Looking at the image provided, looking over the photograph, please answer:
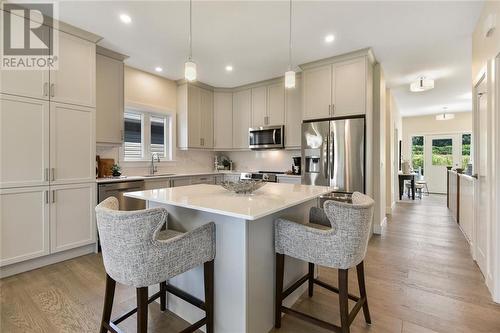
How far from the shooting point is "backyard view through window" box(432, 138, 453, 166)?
27.1 feet

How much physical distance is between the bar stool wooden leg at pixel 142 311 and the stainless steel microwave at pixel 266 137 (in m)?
3.68

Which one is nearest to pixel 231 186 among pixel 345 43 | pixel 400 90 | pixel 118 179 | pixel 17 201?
pixel 118 179

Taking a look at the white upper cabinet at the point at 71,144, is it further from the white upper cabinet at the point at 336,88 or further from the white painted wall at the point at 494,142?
the white painted wall at the point at 494,142

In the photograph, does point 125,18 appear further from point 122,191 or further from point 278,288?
point 278,288

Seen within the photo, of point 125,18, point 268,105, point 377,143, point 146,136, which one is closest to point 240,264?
point 125,18

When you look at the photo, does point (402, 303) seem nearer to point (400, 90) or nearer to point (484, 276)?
point (484, 276)

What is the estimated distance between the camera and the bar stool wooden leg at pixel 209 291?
1.55 m

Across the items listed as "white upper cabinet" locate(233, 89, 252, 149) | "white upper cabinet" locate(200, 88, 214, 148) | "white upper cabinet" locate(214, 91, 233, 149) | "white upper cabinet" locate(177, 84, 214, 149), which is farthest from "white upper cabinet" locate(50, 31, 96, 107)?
"white upper cabinet" locate(233, 89, 252, 149)

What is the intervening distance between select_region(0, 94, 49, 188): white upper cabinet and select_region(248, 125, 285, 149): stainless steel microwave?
3.27 meters

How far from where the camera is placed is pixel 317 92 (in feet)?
12.5

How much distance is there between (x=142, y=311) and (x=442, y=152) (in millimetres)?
10311

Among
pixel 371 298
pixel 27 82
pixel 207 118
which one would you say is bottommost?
pixel 371 298

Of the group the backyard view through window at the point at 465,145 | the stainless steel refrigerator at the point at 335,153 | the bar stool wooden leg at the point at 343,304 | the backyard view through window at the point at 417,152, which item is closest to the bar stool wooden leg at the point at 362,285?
the bar stool wooden leg at the point at 343,304

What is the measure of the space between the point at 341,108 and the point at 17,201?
413 cm
